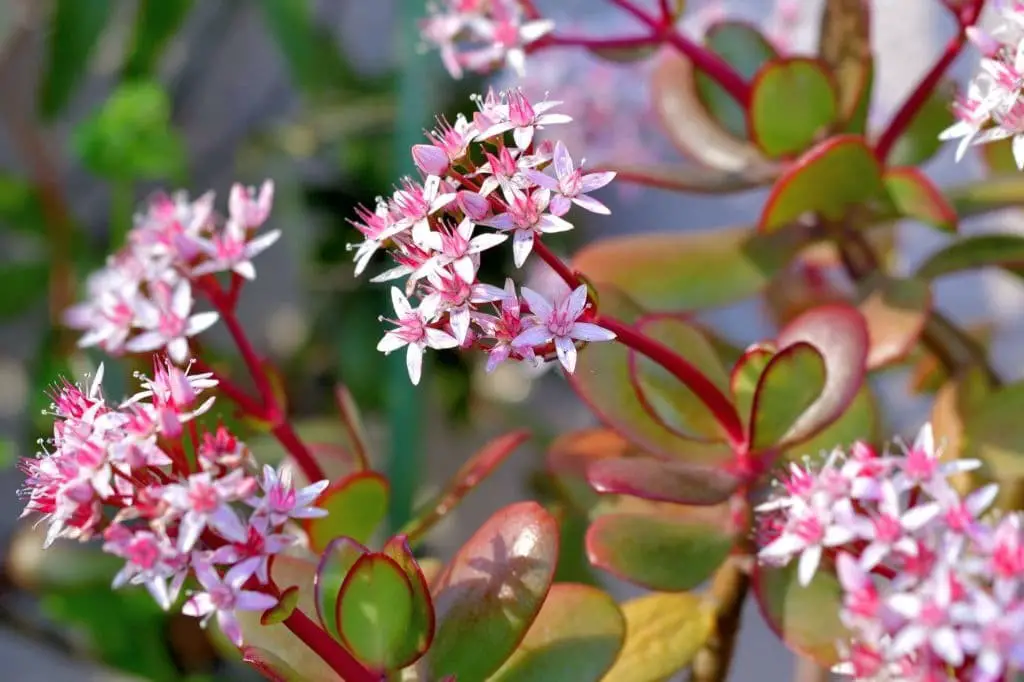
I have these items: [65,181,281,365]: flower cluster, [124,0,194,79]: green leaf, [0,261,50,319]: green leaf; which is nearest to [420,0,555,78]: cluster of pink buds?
[65,181,281,365]: flower cluster

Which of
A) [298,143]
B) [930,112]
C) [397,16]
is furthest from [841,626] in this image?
[397,16]

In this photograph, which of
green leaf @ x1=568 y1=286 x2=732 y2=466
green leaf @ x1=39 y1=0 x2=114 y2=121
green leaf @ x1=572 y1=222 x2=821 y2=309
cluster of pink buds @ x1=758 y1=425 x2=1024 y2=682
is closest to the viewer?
cluster of pink buds @ x1=758 y1=425 x2=1024 y2=682

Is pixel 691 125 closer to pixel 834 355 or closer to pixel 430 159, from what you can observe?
pixel 834 355

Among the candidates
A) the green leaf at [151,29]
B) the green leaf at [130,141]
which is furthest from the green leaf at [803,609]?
the green leaf at [151,29]

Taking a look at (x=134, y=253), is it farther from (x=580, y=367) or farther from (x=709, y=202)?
(x=709, y=202)

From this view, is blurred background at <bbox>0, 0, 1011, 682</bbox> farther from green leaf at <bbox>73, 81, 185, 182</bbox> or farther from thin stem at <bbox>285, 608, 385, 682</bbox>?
thin stem at <bbox>285, 608, 385, 682</bbox>

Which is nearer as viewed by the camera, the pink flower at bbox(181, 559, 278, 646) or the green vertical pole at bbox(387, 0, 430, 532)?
the pink flower at bbox(181, 559, 278, 646)

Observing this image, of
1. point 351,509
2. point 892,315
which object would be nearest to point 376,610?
point 351,509
